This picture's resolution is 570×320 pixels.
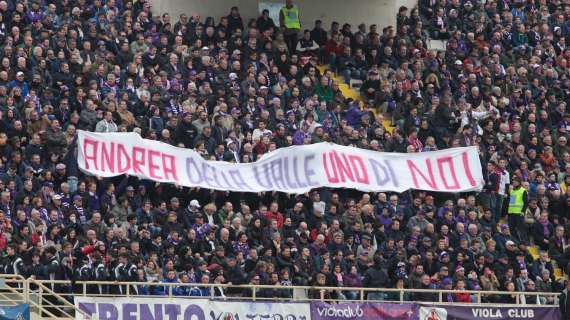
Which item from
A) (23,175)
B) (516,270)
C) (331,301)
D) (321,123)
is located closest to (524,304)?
(516,270)

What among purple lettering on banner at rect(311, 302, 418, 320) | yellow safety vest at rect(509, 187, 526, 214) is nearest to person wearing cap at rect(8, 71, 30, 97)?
purple lettering on banner at rect(311, 302, 418, 320)

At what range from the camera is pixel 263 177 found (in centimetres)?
3362

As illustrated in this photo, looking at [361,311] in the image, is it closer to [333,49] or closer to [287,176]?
[287,176]

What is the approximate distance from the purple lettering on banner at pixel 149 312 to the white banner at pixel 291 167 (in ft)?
10.7

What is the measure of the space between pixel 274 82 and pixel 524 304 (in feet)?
23.5

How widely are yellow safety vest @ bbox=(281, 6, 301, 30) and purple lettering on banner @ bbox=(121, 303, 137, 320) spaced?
10.6m

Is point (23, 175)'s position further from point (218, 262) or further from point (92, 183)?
point (218, 262)

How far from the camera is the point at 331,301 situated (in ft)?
100

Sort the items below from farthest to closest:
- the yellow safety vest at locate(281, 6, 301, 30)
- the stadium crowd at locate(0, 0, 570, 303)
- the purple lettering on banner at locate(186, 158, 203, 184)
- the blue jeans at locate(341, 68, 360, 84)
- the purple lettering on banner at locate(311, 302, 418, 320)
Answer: the yellow safety vest at locate(281, 6, 301, 30) < the blue jeans at locate(341, 68, 360, 84) < the purple lettering on banner at locate(186, 158, 203, 184) < the stadium crowd at locate(0, 0, 570, 303) < the purple lettering on banner at locate(311, 302, 418, 320)

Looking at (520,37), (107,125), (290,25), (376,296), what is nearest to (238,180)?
(107,125)

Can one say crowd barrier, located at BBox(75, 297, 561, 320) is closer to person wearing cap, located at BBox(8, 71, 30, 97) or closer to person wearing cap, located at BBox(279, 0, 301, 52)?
person wearing cap, located at BBox(8, 71, 30, 97)

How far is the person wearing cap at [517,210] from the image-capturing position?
35.2 metres

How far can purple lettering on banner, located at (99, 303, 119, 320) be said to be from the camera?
2920cm

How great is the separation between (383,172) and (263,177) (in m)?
2.41
